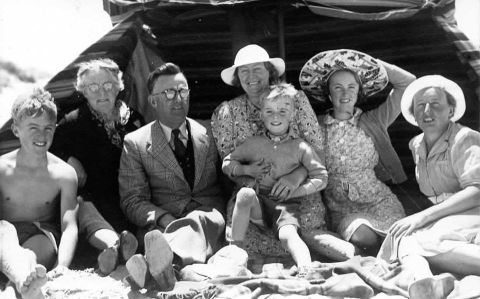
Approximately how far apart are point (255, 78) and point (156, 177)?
86cm

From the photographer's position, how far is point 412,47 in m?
5.19

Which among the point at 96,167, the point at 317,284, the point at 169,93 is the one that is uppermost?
the point at 169,93

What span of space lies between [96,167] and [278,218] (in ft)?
3.96

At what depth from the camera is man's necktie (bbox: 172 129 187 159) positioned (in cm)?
406

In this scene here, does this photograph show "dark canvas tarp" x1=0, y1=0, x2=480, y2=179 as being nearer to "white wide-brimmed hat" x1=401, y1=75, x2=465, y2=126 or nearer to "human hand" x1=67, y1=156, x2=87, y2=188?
"human hand" x1=67, y1=156, x2=87, y2=188

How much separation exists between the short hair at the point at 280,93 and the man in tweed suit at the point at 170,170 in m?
0.51

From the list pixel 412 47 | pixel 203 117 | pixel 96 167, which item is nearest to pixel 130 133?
pixel 96 167

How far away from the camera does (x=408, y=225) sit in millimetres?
3480

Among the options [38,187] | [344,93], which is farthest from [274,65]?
[38,187]

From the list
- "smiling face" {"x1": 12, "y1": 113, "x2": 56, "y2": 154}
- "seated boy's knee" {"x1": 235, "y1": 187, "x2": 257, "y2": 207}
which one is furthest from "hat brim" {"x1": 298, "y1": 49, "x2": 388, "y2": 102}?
"smiling face" {"x1": 12, "y1": 113, "x2": 56, "y2": 154}

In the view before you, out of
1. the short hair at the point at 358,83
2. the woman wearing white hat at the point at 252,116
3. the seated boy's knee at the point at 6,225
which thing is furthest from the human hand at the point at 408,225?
the seated boy's knee at the point at 6,225

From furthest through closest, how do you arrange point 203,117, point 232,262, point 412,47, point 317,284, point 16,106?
point 203,117
point 412,47
point 16,106
point 232,262
point 317,284

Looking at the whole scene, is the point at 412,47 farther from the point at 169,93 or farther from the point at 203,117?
the point at 169,93

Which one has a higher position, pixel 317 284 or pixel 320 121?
pixel 320 121
